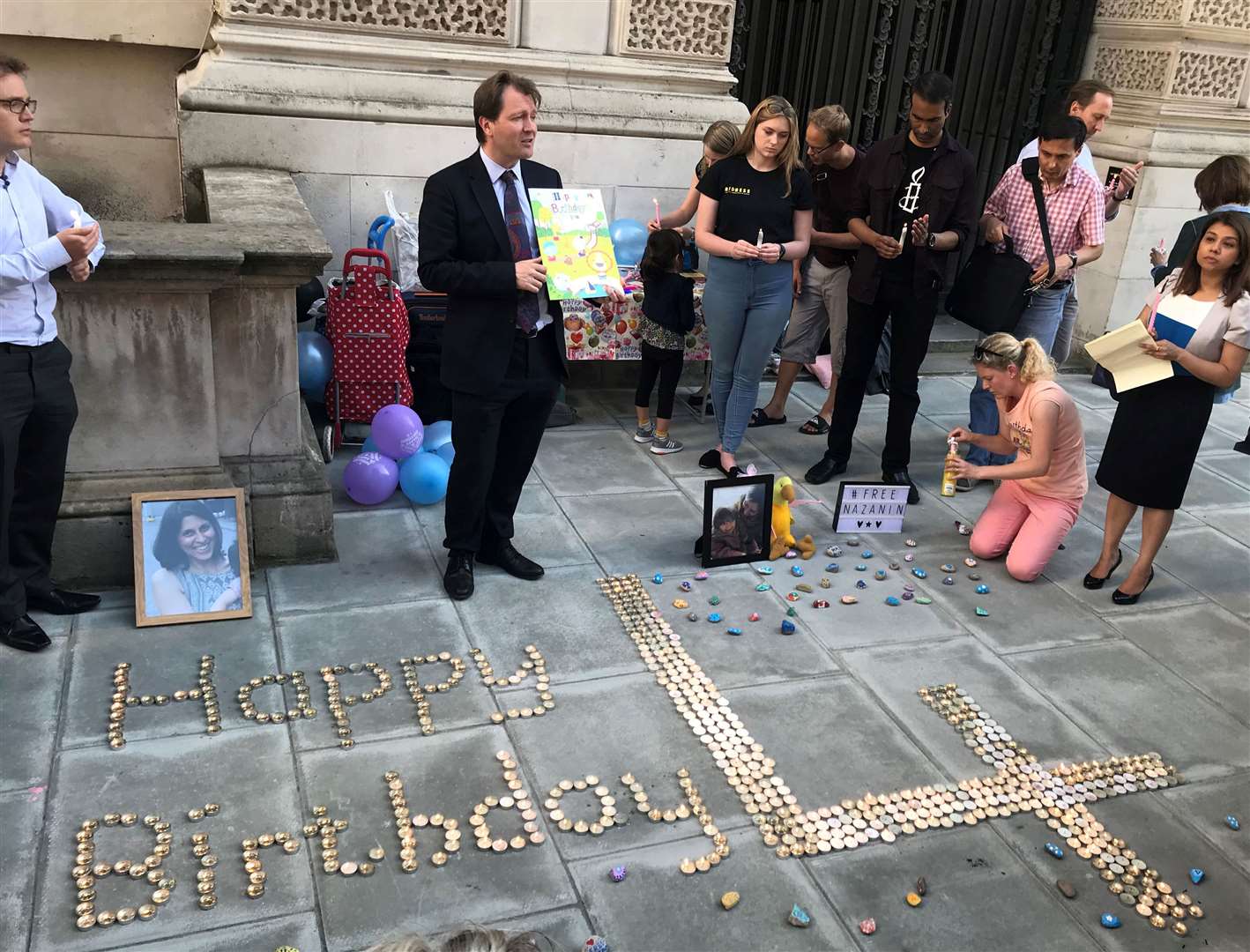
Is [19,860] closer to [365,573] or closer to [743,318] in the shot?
[365,573]

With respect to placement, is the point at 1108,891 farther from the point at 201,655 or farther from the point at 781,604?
the point at 201,655

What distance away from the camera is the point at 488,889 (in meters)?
2.98

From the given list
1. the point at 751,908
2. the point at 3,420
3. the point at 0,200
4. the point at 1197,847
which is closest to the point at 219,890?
the point at 751,908

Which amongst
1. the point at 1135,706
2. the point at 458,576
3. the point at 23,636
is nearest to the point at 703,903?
the point at 458,576

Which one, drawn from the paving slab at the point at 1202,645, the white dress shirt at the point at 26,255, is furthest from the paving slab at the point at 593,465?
the white dress shirt at the point at 26,255

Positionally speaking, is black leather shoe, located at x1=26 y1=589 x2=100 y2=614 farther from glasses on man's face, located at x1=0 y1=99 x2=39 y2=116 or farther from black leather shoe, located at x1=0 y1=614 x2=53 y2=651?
glasses on man's face, located at x1=0 y1=99 x2=39 y2=116

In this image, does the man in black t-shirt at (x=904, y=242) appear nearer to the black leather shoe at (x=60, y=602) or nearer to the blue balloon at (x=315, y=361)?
the blue balloon at (x=315, y=361)

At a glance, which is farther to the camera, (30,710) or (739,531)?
(739,531)

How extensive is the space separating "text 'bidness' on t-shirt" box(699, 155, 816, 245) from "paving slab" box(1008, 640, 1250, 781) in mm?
2274

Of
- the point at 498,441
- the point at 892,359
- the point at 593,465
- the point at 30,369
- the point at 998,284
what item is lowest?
the point at 593,465

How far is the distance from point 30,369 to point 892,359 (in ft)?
13.1

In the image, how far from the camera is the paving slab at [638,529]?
194 inches

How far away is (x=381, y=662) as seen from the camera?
13.1ft

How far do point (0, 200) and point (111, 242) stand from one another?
1.75 ft
